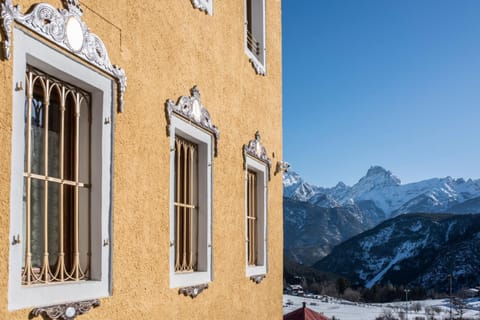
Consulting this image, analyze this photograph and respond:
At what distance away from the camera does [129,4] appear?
437cm

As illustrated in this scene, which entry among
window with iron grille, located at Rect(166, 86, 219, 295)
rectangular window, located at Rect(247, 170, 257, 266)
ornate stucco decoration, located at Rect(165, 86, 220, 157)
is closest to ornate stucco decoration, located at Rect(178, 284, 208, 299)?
window with iron grille, located at Rect(166, 86, 219, 295)

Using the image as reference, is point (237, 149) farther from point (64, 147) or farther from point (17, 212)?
point (17, 212)

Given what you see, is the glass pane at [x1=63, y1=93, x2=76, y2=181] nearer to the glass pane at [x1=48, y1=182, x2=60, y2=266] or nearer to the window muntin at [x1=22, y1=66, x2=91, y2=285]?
the window muntin at [x1=22, y1=66, x2=91, y2=285]

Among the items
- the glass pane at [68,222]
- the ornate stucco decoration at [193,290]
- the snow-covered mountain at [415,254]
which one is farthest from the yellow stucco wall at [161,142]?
the snow-covered mountain at [415,254]

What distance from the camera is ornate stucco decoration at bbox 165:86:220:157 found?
4988 mm

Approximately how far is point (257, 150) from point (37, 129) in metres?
4.00

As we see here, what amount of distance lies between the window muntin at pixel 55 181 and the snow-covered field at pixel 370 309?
73.5 m

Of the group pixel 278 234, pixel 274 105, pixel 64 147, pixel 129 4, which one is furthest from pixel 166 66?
pixel 278 234

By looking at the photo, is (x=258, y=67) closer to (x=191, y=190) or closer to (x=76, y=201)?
(x=191, y=190)

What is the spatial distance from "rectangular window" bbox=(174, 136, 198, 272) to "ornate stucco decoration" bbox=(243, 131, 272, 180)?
4.48 ft

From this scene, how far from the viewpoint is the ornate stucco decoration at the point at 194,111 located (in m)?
4.99

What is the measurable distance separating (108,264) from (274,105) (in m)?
4.80

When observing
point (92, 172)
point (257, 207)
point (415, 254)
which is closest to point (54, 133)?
point (92, 172)

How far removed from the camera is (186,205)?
5.46m
